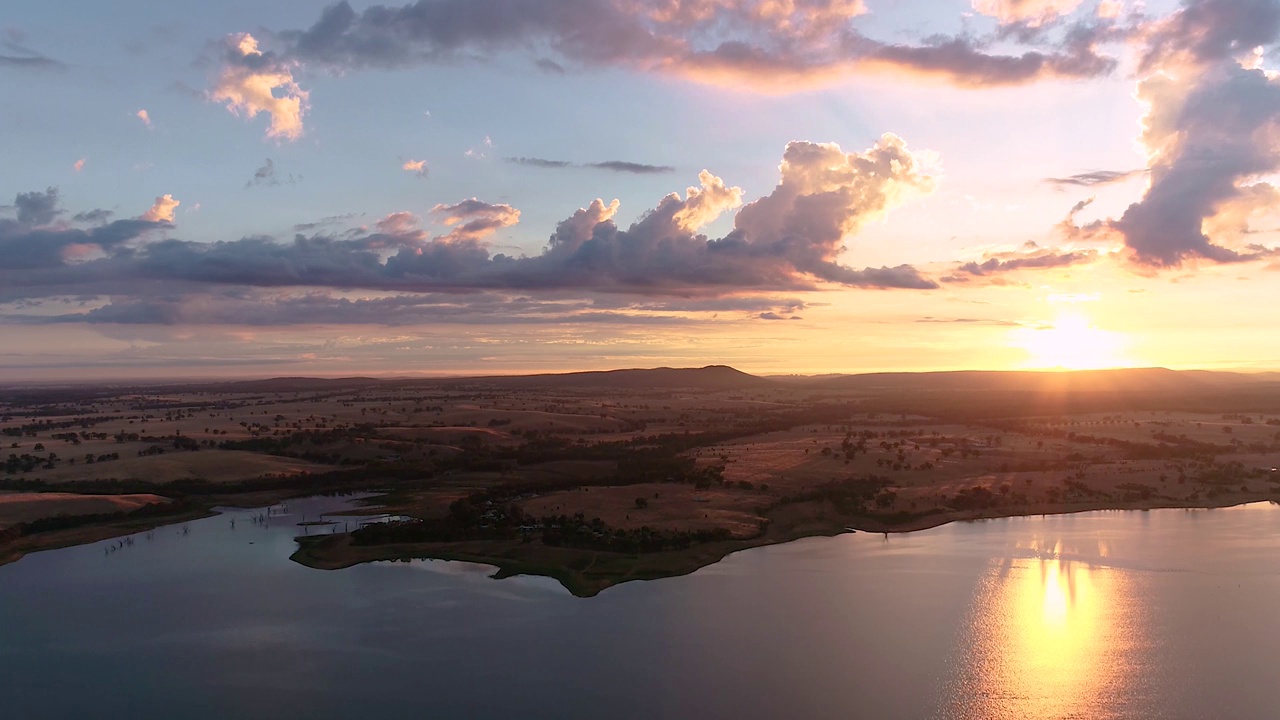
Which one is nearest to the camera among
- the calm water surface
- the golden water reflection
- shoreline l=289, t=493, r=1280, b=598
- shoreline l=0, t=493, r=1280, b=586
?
the golden water reflection

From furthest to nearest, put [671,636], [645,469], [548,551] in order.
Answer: [645,469] → [548,551] → [671,636]

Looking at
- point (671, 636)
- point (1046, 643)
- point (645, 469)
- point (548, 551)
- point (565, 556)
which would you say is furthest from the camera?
point (645, 469)

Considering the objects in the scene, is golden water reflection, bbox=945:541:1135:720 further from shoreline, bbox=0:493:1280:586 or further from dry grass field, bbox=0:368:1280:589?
dry grass field, bbox=0:368:1280:589

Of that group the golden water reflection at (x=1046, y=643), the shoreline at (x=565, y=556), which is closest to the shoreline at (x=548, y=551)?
the shoreline at (x=565, y=556)

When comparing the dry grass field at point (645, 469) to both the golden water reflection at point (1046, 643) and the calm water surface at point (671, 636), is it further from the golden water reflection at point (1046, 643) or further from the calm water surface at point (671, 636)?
the golden water reflection at point (1046, 643)

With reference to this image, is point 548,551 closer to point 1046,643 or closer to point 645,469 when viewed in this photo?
point 1046,643

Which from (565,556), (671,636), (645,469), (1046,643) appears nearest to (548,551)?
(565,556)

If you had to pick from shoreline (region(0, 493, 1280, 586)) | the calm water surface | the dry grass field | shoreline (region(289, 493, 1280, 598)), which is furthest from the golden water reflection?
the dry grass field
